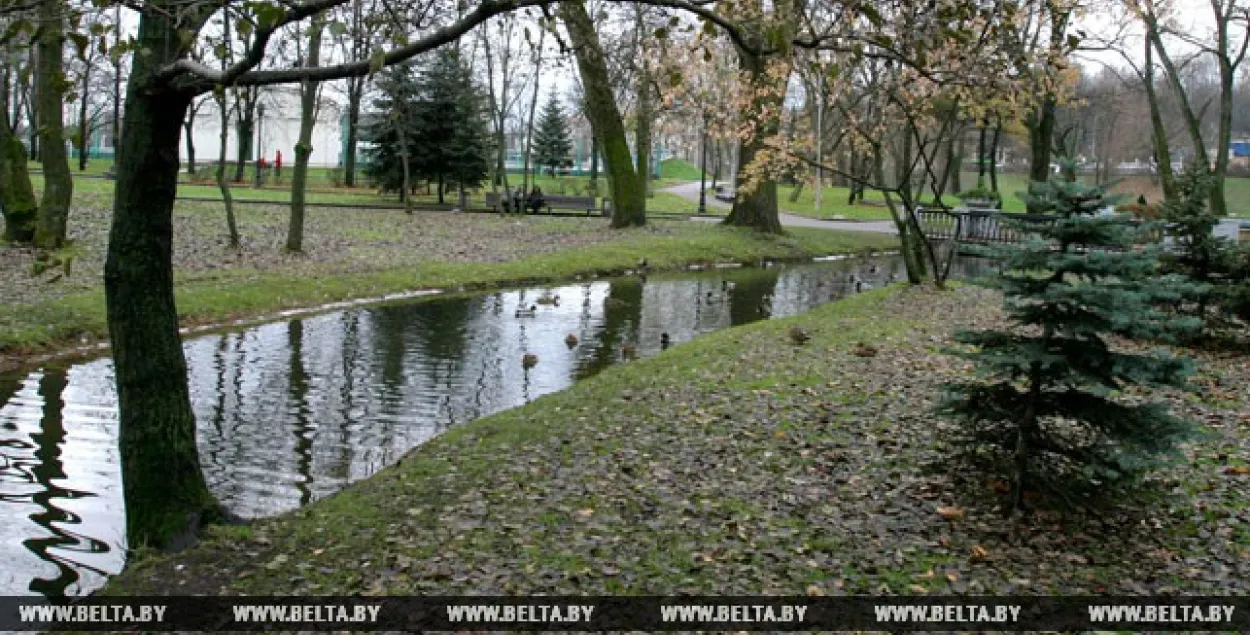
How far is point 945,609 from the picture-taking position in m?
5.25

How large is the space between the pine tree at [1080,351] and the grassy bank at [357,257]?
1123 cm

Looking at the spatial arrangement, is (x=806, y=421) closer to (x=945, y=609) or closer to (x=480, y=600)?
(x=945, y=609)

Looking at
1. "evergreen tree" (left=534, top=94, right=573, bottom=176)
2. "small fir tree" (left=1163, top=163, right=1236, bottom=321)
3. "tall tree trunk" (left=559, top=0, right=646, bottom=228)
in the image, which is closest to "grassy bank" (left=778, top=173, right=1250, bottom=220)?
"tall tree trunk" (left=559, top=0, right=646, bottom=228)

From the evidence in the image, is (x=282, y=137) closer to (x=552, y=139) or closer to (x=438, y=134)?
(x=552, y=139)

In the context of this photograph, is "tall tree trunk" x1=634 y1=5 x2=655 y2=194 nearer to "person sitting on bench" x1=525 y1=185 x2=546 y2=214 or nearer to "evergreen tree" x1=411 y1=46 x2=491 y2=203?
"person sitting on bench" x1=525 y1=185 x2=546 y2=214

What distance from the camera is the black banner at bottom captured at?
5113mm

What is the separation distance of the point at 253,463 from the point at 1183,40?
3386cm

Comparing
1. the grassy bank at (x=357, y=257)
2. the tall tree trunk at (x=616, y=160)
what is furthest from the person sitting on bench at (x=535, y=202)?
the tall tree trunk at (x=616, y=160)

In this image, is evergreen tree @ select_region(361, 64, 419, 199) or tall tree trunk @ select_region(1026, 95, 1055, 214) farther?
evergreen tree @ select_region(361, 64, 419, 199)

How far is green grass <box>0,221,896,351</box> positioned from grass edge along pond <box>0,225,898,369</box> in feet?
0.04

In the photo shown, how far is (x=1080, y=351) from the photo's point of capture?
593 centimetres

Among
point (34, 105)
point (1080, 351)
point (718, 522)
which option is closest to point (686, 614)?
point (718, 522)

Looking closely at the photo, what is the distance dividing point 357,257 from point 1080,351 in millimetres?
19488

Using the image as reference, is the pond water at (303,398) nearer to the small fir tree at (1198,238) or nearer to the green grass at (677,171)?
the small fir tree at (1198,238)
